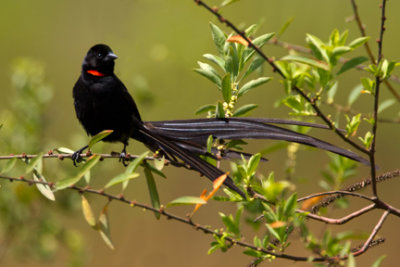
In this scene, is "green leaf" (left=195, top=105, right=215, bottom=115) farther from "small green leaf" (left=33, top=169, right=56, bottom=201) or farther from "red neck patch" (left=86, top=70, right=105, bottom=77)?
A: "red neck patch" (left=86, top=70, right=105, bottom=77)

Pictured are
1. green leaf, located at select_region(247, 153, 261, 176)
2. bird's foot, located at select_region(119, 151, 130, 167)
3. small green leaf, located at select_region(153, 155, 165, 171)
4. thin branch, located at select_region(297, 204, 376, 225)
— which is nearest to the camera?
thin branch, located at select_region(297, 204, 376, 225)

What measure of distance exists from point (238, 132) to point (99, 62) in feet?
4.22

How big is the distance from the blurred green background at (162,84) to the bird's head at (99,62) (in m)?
0.60

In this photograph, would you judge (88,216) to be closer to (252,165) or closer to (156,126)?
(252,165)

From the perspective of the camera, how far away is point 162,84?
3764mm

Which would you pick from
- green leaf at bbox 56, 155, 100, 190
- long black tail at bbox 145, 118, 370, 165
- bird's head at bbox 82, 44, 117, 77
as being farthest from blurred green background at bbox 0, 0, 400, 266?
green leaf at bbox 56, 155, 100, 190

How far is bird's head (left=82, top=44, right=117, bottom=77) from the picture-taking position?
105 inches

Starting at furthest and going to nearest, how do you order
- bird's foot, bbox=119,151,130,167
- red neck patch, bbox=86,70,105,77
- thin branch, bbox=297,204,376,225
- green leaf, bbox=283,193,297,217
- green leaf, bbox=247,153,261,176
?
red neck patch, bbox=86,70,105,77 → bird's foot, bbox=119,151,130,167 → green leaf, bbox=247,153,261,176 → thin branch, bbox=297,204,376,225 → green leaf, bbox=283,193,297,217

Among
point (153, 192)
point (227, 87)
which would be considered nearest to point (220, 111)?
point (227, 87)

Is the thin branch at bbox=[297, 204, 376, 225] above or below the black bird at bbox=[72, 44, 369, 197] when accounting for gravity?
below

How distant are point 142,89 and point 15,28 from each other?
4.60 metres

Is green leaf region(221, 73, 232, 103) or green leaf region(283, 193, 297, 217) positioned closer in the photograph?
green leaf region(283, 193, 297, 217)

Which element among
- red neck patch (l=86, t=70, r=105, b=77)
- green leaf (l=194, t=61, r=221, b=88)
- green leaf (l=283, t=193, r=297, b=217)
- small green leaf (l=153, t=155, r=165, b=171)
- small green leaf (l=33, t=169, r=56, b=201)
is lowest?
green leaf (l=283, t=193, r=297, b=217)

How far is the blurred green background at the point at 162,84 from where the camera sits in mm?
3803
